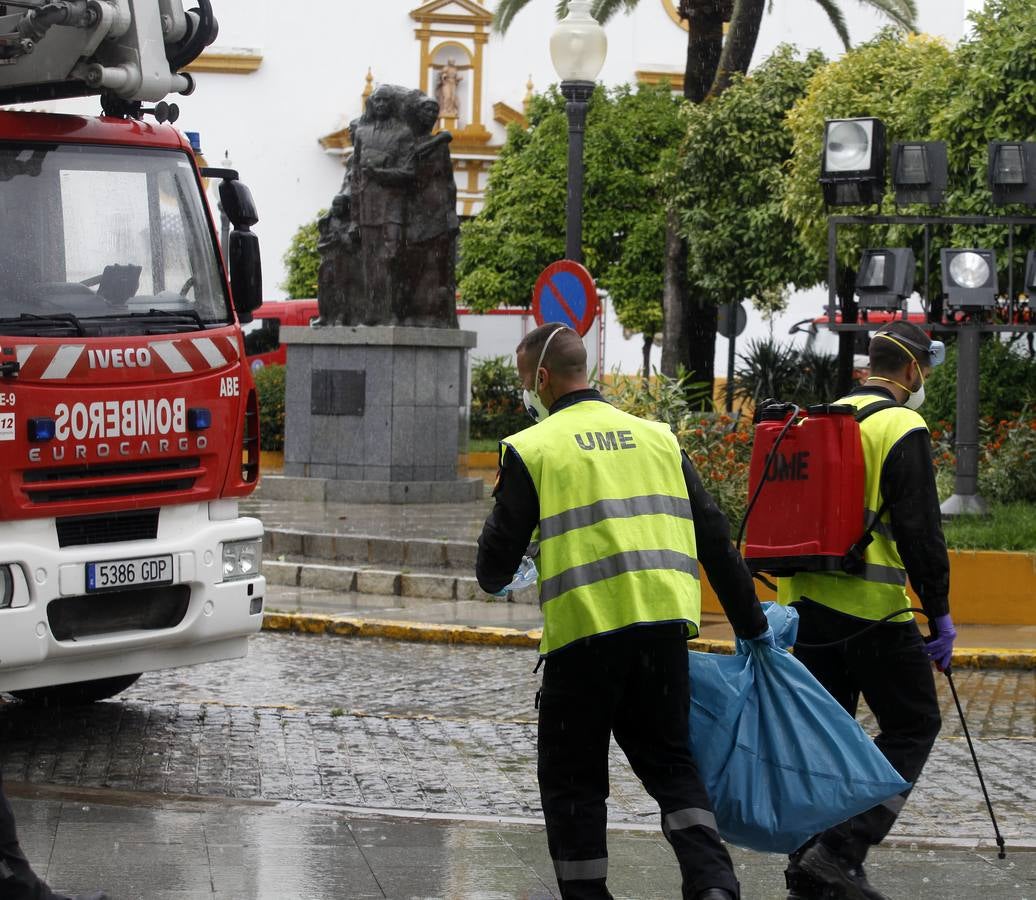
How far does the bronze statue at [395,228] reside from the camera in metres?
18.1

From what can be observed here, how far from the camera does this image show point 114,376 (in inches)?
295

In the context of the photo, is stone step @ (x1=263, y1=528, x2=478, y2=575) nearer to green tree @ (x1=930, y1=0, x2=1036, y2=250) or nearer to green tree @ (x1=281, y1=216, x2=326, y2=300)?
green tree @ (x1=930, y1=0, x2=1036, y2=250)

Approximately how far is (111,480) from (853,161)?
664 cm

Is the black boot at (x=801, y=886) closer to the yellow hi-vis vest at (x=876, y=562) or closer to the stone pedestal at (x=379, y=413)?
the yellow hi-vis vest at (x=876, y=562)

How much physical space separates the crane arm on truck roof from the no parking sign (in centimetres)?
525

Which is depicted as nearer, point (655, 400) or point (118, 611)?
point (118, 611)

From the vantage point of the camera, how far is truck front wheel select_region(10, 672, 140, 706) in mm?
8711

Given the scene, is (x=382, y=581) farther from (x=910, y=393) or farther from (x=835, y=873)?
(x=835, y=873)

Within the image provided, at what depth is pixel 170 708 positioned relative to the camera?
8836mm

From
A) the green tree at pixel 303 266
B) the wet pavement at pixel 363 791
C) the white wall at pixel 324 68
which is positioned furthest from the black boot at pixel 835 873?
the white wall at pixel 324 68

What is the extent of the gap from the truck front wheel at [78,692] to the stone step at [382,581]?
426 cm

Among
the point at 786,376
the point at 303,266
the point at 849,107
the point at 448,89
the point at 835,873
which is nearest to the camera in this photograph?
the point at 835,873

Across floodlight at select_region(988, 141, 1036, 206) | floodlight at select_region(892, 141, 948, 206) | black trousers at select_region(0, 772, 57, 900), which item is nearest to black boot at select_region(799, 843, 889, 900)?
black trousers at select_region(0, 772, 57, 900)

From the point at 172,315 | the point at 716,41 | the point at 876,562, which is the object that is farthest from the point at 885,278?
the point at 716,41
